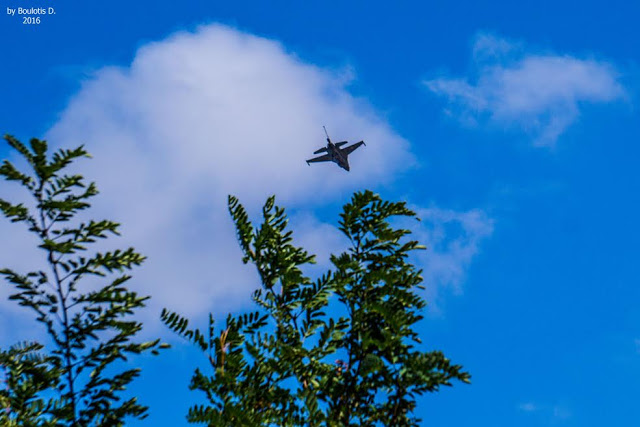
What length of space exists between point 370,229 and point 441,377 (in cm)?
228

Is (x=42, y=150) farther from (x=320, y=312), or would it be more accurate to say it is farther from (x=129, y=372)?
(x=320, y=312)

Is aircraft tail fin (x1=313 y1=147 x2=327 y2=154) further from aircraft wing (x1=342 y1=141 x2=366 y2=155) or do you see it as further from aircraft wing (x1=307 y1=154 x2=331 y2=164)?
aircraft wing (x1=342 y1=141 x2=366 y2=155)

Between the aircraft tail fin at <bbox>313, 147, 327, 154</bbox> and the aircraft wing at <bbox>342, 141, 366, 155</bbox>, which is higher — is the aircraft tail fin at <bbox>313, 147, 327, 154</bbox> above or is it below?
below

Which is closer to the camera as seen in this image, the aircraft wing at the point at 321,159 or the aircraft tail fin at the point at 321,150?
the aircraft tail fin at the point at 321,150

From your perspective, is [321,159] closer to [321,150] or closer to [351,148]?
[321,150]

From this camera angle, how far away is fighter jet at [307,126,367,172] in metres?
53.9

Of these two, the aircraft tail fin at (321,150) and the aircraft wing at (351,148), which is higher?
the aircraft wing at (351,148)

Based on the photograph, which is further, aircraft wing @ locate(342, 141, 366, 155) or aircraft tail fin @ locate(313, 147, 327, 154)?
aircraft wing @ locate(342, 141, 366, 155)

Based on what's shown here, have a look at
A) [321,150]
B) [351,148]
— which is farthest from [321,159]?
[351,148]

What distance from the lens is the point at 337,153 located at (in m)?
54.3

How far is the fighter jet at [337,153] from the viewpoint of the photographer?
5388 cm

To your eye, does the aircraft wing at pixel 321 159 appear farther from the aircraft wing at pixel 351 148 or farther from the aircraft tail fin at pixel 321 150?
the aircraft wing at pixel 351 148

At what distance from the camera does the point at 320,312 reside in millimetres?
8883

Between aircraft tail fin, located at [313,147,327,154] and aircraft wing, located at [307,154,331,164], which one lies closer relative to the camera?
aircraft tail fin, located at [313,147,327,154]
